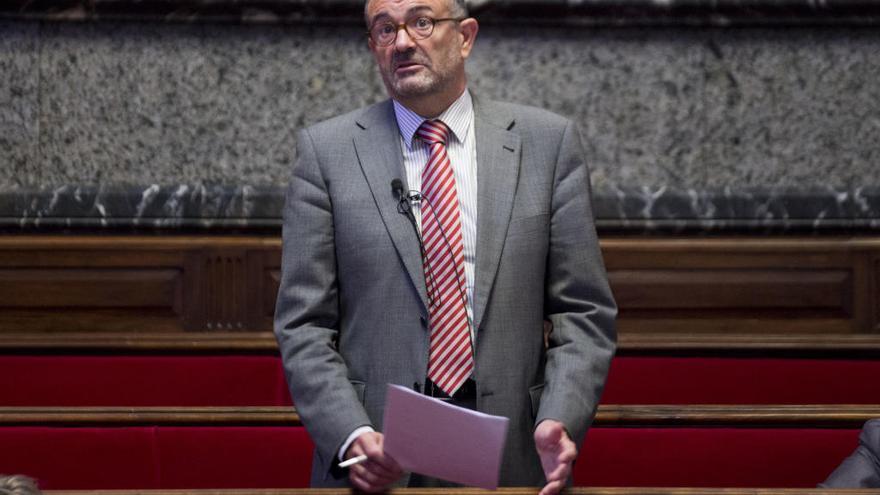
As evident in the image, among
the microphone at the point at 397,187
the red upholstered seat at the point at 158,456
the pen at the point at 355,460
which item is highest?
the microphone at the point at 397,187

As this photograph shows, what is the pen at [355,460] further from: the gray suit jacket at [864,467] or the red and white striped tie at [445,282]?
the gray suit jacket at [864,467]

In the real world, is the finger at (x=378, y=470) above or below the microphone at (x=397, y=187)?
below

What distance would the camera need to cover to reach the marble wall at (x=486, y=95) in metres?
1.85

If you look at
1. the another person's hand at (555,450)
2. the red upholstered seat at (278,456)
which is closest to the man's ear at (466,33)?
the another person's hand at (555,450)

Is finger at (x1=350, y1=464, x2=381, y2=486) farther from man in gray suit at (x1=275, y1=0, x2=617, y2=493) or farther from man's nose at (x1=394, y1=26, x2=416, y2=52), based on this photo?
man's nose at (x1=394, y1=26, x2=416, y2=52)

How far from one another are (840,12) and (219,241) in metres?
1.13

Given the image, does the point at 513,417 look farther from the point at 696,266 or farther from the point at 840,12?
the point at 840,12

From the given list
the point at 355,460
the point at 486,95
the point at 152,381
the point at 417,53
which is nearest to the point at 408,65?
the point at 417,53

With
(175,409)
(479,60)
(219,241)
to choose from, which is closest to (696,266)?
(479,60)

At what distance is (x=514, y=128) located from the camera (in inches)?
40.9

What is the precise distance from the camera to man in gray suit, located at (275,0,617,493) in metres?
0.96

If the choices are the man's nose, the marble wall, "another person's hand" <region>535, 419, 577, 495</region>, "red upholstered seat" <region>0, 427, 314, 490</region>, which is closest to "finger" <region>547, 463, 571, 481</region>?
"another person's hand" <region>535, 419, 577, 495</region>

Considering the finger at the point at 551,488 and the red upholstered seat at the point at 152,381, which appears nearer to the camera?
the finger at the point at 551,488

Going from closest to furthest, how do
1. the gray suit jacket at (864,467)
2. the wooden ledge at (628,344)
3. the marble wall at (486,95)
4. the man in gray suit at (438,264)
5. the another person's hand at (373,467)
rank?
the another person's hand at (373,467) < the man in gray suit at (438,264) < the gray suit jacket at (864,467) < the wooden ledge at (628,344) < the marble wall at (486,95)
